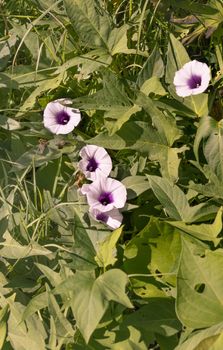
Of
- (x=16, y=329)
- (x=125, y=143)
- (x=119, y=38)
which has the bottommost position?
(x=16, y=329)

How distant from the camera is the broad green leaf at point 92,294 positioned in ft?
3.31

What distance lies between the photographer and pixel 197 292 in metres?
0.99

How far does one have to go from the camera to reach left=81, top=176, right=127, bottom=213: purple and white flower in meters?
1.23

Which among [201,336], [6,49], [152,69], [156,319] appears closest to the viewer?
[201,336]

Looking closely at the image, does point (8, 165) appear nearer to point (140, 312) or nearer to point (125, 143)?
point (125, 143)

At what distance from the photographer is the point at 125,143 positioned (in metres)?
1.24

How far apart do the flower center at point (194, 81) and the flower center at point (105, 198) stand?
0.26 metres

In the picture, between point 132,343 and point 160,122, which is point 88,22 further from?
point 132,343

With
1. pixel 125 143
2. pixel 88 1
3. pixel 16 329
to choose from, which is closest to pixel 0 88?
pixel 88 1

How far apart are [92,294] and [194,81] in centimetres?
47

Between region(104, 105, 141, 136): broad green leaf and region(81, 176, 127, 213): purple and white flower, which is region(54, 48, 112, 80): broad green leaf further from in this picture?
region(81, 176, 127, 213): purple and white flower

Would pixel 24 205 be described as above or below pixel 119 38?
below

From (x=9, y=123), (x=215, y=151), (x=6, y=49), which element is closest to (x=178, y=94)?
(x=215, y=151)

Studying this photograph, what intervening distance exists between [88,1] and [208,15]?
0.81 feet
